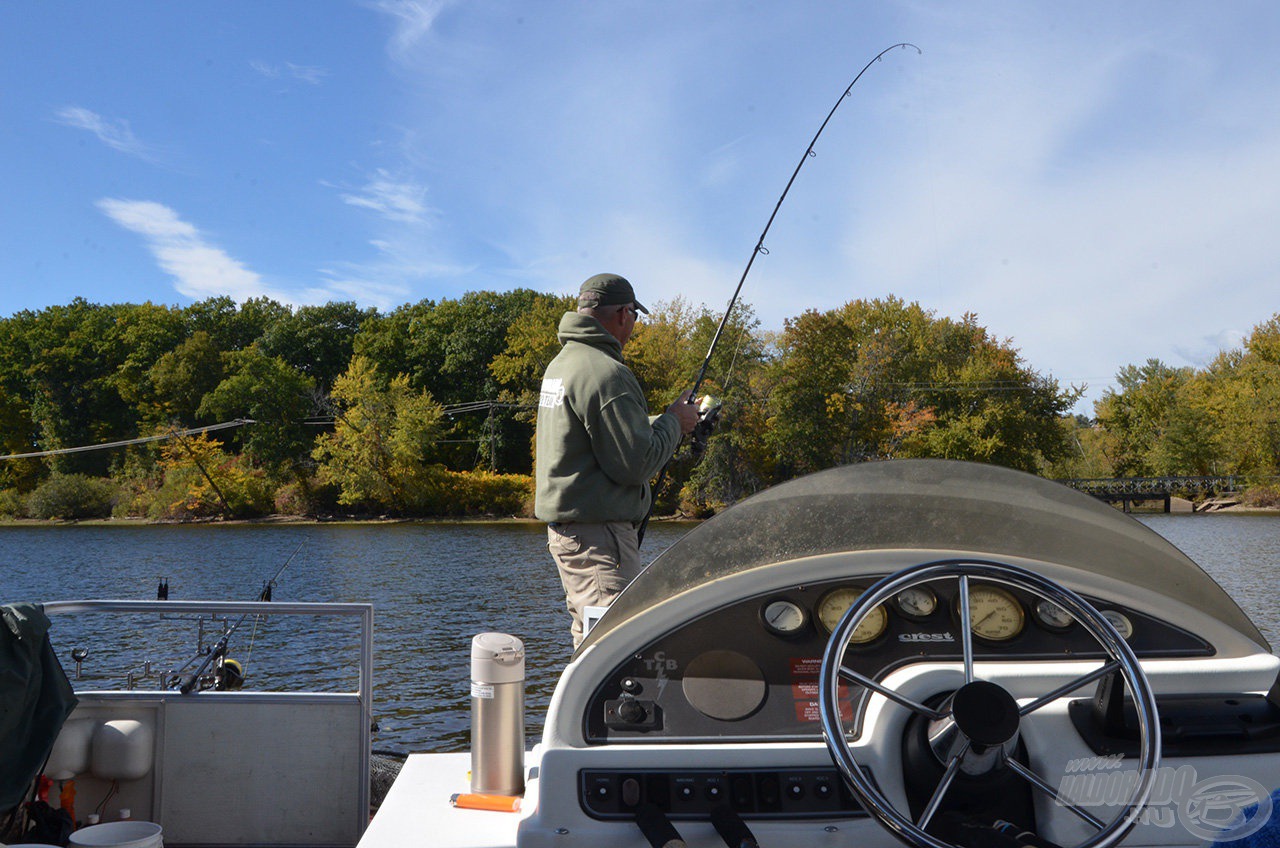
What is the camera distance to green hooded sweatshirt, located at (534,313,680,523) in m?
2.84

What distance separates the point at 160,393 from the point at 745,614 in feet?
197

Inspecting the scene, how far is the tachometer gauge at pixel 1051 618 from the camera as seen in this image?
181 centimetres

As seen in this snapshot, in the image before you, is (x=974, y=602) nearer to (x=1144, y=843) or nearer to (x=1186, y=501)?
(x=1144, y=843)

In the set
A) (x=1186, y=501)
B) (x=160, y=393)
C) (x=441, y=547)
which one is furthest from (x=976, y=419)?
(x=160, y=393)

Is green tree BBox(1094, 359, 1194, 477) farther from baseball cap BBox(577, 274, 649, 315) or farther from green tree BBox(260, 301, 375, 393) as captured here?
baseball cap BBox(577, 274, 649, 315)

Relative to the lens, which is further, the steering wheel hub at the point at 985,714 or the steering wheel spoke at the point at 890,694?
the steering wheel spoke at the point at 890,694

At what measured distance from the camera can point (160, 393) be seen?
55531 millimetres

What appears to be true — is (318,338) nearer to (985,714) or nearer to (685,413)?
(685,413)

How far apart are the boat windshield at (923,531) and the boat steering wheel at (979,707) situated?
0.28 meters

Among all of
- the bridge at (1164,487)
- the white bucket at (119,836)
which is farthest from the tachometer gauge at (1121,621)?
the bridge at (1164,487)

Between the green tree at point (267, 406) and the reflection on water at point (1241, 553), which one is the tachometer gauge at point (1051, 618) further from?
the green tree at point (267, 406)

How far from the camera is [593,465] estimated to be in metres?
2.93

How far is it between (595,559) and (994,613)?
1348 mm

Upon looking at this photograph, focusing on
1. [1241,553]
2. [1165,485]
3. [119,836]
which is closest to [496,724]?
[119,836]
